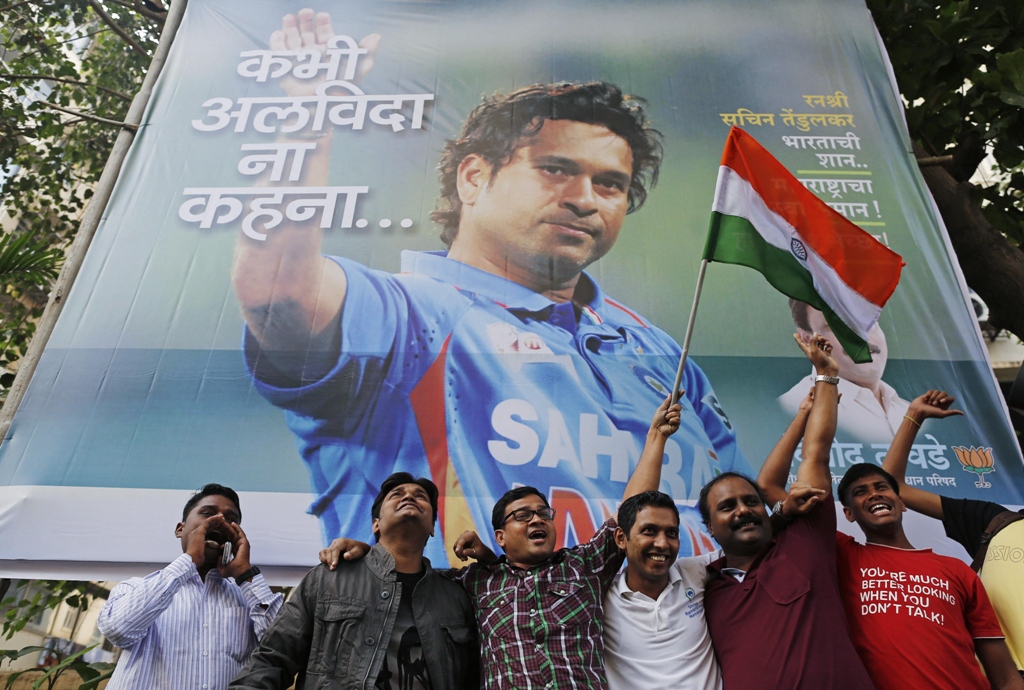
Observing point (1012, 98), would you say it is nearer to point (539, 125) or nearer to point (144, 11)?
point (539, 125)

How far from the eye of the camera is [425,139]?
4406 mm

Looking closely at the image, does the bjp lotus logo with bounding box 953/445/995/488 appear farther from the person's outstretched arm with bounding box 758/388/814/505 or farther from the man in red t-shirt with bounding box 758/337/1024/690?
the man in red t-shirt with bounding box 758/337/1024/690

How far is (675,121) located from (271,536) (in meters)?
3.06

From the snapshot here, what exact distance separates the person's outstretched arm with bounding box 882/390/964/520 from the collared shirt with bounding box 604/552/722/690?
1.16 metres

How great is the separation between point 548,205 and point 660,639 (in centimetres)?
258

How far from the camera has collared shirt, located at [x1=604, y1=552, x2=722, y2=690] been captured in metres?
1.94

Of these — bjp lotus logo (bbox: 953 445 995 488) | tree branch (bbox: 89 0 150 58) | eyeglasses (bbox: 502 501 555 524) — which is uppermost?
tree branch (bbox: 89 0 150 58)

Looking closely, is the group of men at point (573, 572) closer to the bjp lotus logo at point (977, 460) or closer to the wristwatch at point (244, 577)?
the wristwatch at point (244, 577)

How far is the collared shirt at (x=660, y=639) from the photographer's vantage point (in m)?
1.94

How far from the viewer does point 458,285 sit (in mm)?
3900

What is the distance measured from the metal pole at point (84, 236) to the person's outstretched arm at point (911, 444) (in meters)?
3.82

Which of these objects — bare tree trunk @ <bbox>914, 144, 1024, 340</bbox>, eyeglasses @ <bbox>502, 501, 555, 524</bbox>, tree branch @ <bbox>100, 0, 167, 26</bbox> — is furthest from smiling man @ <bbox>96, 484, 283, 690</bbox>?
tree branch @ <bbox>100, 0, 167, 26</bbox>

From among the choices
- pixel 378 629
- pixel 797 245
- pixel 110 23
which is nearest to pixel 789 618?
pixel 378 629

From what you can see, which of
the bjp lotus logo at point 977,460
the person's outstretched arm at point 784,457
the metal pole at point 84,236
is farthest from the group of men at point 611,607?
the metal pole at point 84,236
